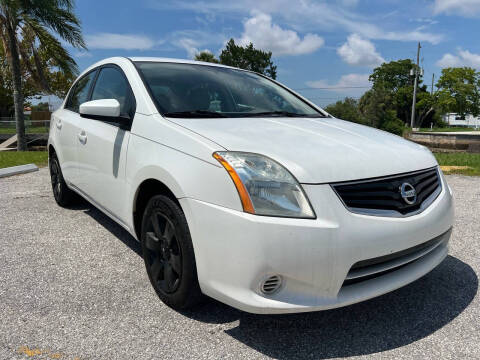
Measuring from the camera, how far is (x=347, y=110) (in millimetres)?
50531

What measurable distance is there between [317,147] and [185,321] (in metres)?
1.21

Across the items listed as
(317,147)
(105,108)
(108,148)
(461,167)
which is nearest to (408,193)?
(317,147)

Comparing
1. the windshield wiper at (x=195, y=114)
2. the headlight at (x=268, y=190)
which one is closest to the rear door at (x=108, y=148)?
the windshield wiper at (x=195, y=114)

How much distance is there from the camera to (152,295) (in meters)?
2.60

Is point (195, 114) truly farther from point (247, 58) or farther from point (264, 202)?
point (247, 58)

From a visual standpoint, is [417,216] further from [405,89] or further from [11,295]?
[405,89]

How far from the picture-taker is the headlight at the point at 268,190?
6.16 feet

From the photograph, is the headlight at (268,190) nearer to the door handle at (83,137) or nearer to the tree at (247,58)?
the door handle at (83,137)

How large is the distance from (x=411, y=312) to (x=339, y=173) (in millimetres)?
1053

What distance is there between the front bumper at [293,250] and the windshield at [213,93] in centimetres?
96

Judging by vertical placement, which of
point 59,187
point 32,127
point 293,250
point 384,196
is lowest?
point 32,127

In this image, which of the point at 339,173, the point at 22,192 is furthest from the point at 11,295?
the point at 22,192

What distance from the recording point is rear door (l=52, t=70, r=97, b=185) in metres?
3.77

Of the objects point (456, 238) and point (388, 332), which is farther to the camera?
point (456, 238)
